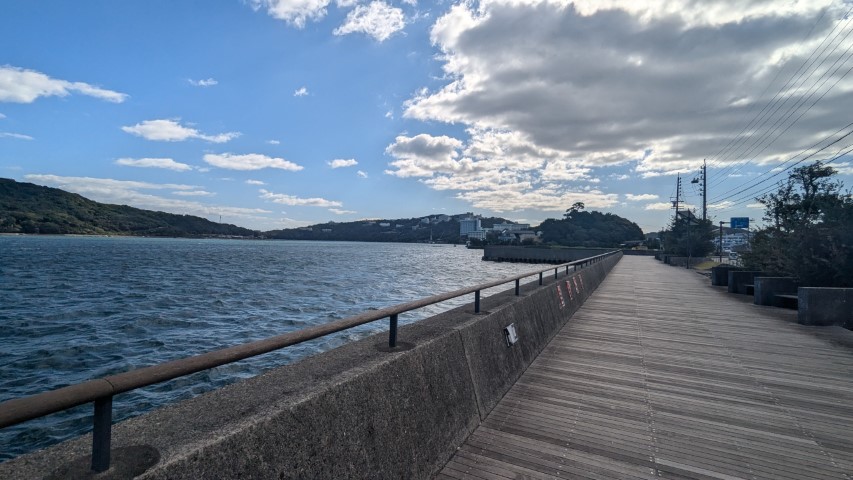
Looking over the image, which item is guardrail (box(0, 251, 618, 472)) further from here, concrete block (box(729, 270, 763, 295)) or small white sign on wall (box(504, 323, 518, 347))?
concrete block (box(729, 270, 763, 295))

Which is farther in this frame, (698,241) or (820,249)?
(698,241)

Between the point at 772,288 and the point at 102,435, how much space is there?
17.0 meters

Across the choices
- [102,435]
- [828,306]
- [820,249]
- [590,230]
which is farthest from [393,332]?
[590,230]

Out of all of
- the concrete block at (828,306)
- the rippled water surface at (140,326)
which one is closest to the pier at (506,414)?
the concrete block at (828,306)

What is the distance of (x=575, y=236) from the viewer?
15225cm

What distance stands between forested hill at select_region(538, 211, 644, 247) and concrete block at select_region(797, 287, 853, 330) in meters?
132

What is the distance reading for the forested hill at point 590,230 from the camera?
14662 cm

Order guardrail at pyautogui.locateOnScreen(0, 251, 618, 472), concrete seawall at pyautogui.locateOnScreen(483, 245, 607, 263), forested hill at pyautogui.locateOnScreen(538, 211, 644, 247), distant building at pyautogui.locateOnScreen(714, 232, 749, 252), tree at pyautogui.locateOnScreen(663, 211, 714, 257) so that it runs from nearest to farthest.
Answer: guardrail at pyautogui.locateOnScreen(0, 251, 618, 472) < distant building at pyautogui.locateOnScreen(714, 232, 749, 252) < tree at pyautogui.locateOnScreen(663, 211, 714, 257) < concrete seawall at pyautogui.locateOnScreen(483, 245, 607, 263) < forested hill at pyautogui.locateOnScreen(538, 211, 644, 247)

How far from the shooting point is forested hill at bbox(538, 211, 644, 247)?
147 meters

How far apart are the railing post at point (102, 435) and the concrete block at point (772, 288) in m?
16.7

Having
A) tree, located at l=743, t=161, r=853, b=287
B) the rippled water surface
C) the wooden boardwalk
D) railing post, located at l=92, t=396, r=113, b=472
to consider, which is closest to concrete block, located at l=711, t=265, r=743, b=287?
tree, located at l=743, t=161, r=853, b=287

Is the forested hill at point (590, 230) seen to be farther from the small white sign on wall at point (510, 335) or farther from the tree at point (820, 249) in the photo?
the small white sign on wall at point (510, 335)

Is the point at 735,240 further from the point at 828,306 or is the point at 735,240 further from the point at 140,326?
the point at 140,326

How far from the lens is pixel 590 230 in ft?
518
